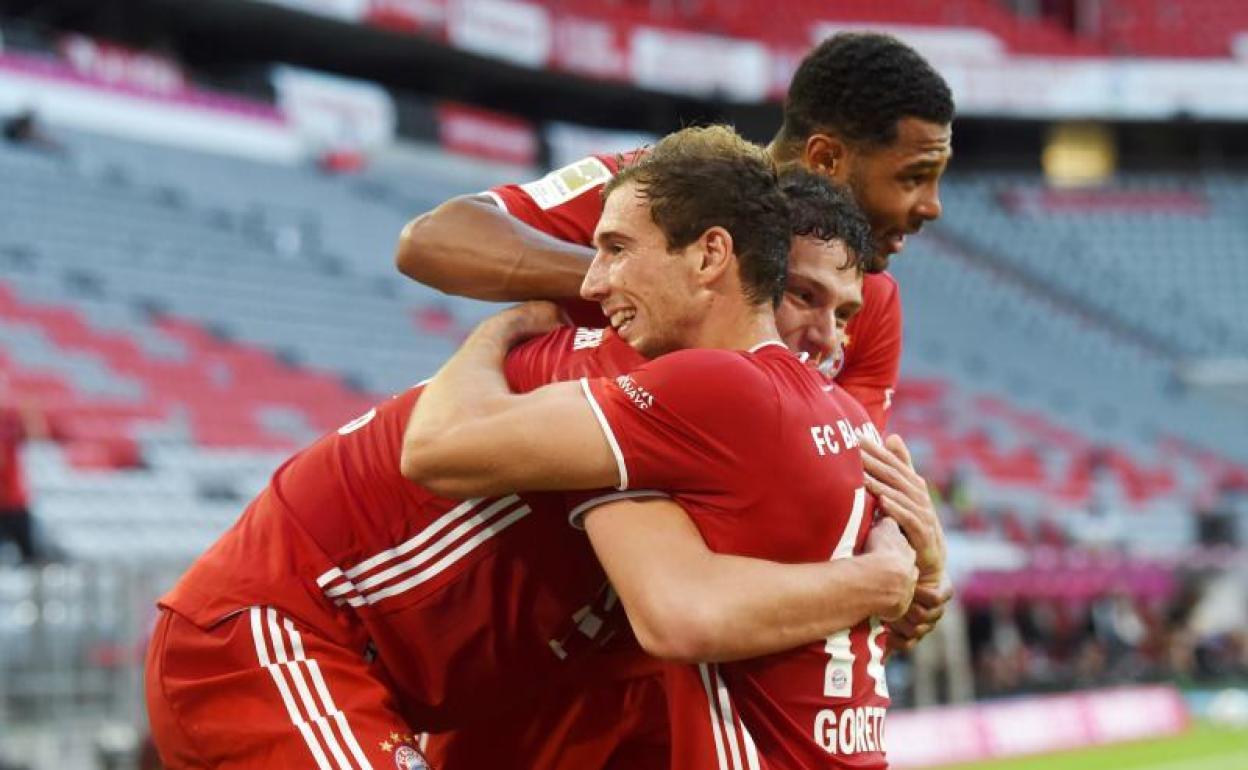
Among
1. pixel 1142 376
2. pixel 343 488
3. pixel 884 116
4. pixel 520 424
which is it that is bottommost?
pixel 1142 376

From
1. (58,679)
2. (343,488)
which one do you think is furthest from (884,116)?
(58,679)

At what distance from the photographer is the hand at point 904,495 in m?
3.37

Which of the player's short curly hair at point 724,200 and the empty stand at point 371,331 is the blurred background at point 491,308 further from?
the player's short curly hair at point 724,200

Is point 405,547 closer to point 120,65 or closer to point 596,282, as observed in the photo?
point 596,282

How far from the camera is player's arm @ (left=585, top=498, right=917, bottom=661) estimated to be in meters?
3.00

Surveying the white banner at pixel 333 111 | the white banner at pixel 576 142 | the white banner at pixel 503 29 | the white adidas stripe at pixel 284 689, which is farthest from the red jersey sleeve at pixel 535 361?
the white banner at pixel 576 142

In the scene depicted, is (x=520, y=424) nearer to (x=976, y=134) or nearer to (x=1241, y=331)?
(x=1241, y=331)

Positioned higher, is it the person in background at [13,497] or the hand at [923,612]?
the hand at [923,612]

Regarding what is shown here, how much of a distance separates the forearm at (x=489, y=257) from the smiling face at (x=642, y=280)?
0.20 metres

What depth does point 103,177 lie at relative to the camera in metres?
22.0

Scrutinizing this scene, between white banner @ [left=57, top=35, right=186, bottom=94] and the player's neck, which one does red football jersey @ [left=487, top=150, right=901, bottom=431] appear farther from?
white banner @ [left=57, top=35, right=186, bottom=94]

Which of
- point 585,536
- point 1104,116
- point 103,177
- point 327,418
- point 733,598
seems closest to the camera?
point 733,598

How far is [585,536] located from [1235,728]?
53.9 feet

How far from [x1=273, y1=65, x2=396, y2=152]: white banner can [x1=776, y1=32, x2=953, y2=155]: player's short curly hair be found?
23.3m
